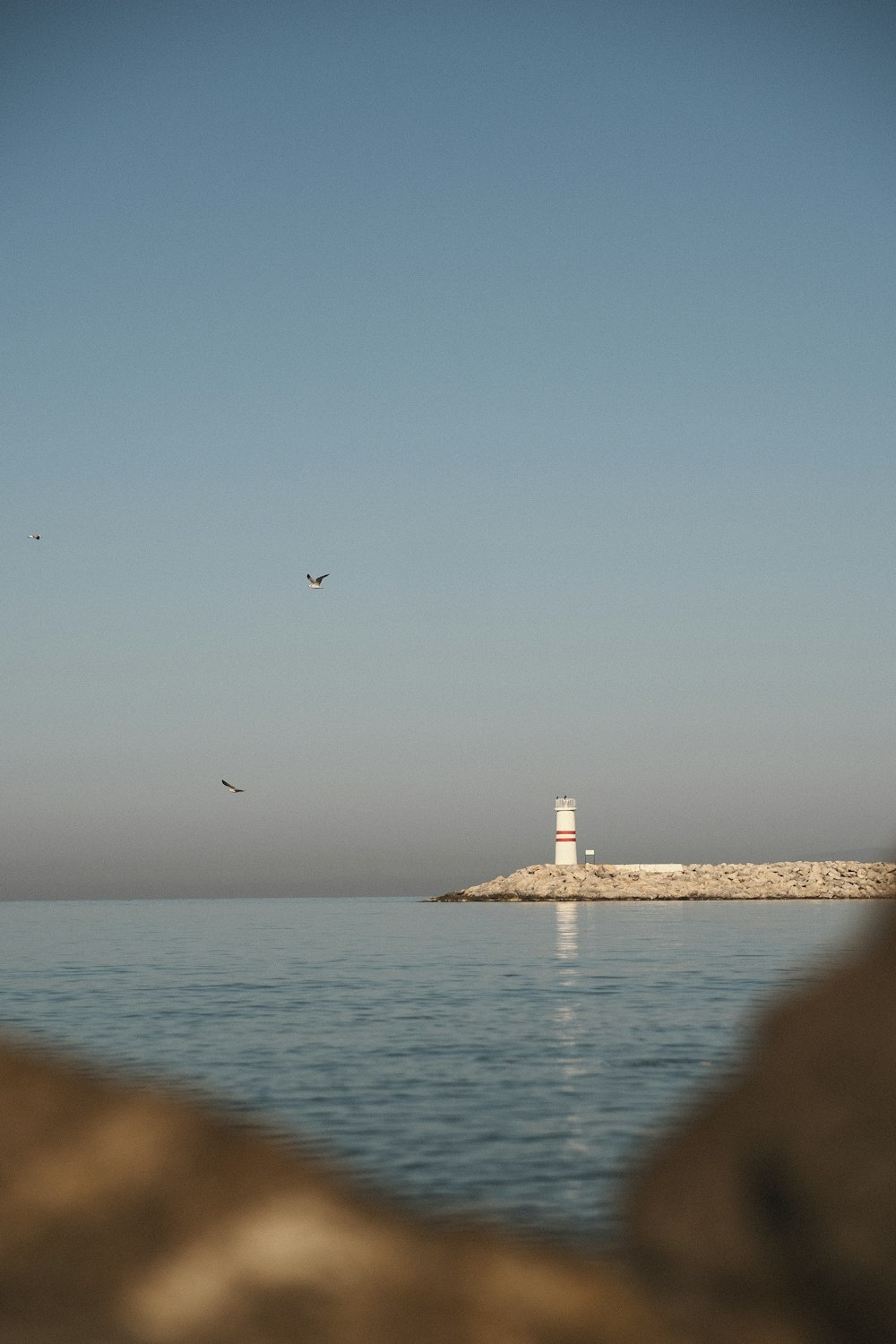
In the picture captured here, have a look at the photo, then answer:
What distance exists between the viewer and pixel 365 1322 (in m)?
2.50

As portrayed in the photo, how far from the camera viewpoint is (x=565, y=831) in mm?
88125

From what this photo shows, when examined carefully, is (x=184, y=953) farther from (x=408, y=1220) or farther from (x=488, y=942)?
(x=408, y=1220)

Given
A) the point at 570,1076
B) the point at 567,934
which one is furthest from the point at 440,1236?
the point at 567,934

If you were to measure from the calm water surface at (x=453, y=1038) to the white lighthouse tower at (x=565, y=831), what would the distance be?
46.4 meters

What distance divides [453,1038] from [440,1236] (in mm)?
13288

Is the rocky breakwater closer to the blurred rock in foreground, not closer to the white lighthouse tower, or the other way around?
the white lighthouse tower

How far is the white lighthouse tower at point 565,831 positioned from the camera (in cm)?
8644

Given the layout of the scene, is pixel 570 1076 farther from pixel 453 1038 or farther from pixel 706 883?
pixel 706 883

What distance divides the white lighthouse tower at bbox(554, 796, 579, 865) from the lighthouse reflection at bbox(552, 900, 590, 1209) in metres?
56.4

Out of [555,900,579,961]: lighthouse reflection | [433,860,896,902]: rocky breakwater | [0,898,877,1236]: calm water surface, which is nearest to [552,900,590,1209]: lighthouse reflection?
[0,898,877,1236]: calm water surface

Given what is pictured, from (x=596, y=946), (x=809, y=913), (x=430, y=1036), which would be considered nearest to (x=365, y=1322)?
(x=430, y=1036)

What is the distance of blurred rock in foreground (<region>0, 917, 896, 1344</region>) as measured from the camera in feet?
8.36

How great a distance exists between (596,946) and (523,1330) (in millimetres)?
36910

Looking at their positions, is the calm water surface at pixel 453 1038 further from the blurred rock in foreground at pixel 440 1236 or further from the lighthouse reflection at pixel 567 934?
the blurred rock in foreground at pixel 440 1236
